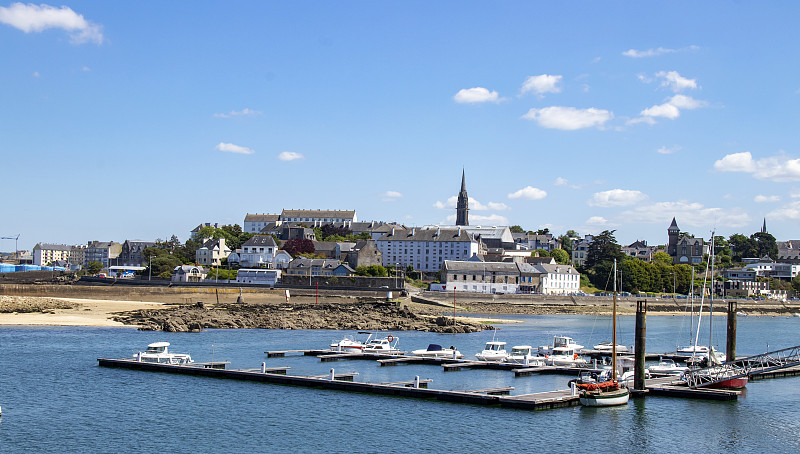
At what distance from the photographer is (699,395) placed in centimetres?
3891

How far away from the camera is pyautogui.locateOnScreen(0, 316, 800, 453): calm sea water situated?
99.4ft

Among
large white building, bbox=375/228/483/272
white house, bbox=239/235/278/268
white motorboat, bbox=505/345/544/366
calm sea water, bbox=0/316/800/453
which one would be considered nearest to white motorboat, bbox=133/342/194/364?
calm sea water, bbox=0/316/800/453

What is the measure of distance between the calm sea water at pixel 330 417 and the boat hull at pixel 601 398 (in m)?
0.38

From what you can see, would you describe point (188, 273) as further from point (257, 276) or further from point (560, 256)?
point (560, 256)

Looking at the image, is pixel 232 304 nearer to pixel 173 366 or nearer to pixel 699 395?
pixel 173 366

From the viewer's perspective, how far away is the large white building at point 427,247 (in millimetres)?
168000

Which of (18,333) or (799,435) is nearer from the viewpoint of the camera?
(799,435)

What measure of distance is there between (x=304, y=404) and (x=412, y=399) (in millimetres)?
5134

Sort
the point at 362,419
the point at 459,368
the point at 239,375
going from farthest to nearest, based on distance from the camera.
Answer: the point at 459,368 < the point at 239,375 < the point at 362,419

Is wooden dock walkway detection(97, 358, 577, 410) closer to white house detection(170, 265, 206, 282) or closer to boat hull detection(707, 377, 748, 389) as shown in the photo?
boat hull detection(707, 377, 748, 389)

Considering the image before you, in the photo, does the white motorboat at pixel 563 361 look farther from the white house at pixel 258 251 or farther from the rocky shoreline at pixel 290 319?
the white house at pixel 258 251

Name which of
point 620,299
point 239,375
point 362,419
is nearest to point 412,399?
point 362,419

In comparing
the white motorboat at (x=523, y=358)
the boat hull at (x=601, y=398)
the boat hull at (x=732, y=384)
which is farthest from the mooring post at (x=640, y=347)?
the white motorboat at (x=523, y=358)

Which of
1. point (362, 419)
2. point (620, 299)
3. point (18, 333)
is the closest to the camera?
point (362, 419)
